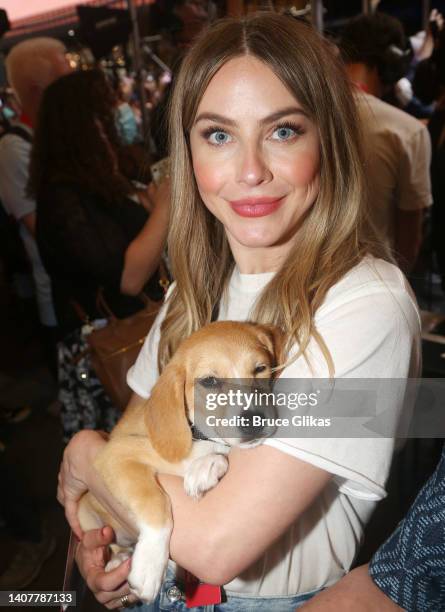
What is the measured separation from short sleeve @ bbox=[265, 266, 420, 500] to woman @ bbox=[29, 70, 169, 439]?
103 cm

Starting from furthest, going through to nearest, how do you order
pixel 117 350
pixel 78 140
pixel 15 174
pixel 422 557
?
pixel 15 174 < pixel 78 140 < pixel 117 350 < pixel 422 557

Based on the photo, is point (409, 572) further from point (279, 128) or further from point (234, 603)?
point (279, 128)

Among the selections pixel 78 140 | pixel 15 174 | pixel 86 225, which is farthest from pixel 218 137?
pixel 15 174

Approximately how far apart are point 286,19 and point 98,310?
120 cm

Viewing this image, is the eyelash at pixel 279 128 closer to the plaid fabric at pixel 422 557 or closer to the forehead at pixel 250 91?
the forehead at pixel 250 91

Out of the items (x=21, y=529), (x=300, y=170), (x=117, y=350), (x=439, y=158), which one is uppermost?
(x=300, y=170)

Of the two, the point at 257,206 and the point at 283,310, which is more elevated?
the point at 257,206

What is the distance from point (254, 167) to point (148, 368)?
53 centimetres

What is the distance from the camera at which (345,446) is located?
2.49ft

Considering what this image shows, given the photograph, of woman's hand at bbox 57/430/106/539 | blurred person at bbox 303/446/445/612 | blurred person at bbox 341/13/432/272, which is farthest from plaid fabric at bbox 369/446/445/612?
blurred person at bbox 341/13/432/272

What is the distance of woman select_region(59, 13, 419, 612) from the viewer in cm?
78

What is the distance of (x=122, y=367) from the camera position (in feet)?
4.85

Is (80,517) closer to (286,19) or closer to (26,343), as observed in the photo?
(286,19)

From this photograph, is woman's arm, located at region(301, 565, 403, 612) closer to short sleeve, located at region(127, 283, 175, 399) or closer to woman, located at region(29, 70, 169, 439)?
short sleeve, located at region(127, 283, 175, 399)
